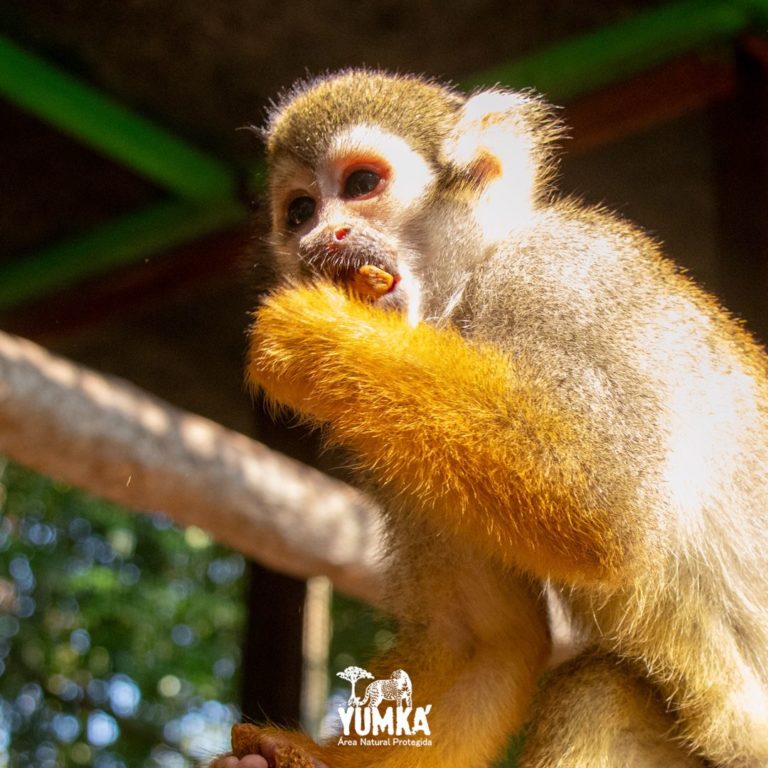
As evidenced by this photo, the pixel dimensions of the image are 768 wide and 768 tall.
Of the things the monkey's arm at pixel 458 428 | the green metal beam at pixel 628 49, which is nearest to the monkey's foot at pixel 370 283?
the monkey's arm at pixel 458 428

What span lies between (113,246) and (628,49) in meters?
1.74

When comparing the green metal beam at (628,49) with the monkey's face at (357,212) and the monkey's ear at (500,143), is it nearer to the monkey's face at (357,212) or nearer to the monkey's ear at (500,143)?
the monkey's ear at (500,143)

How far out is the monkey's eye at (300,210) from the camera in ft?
8.13

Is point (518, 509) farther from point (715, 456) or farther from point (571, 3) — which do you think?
point (571, 3)

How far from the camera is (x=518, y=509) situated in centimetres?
194

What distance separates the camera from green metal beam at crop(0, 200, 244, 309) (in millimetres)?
3193

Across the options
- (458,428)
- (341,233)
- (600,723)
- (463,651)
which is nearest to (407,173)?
(341,233)

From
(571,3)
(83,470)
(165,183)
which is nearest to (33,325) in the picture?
(83,470)

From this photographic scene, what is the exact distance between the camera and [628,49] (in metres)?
2.82

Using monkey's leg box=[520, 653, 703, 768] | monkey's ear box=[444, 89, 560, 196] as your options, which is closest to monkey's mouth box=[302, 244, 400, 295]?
monkey's ear box=[444, 89, 560, 196]

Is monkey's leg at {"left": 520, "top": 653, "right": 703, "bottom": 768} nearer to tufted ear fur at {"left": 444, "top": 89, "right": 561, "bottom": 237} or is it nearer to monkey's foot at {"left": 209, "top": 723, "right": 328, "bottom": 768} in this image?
monkey's foot at {"left": 209, "top": 723, "right": 328, "bottom": 768}

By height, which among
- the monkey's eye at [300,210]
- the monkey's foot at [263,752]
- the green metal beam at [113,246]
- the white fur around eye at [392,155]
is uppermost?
the green metal beam at [113,246]

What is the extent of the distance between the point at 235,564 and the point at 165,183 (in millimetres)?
3145

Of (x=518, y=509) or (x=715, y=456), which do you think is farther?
(x=715, y=456)
